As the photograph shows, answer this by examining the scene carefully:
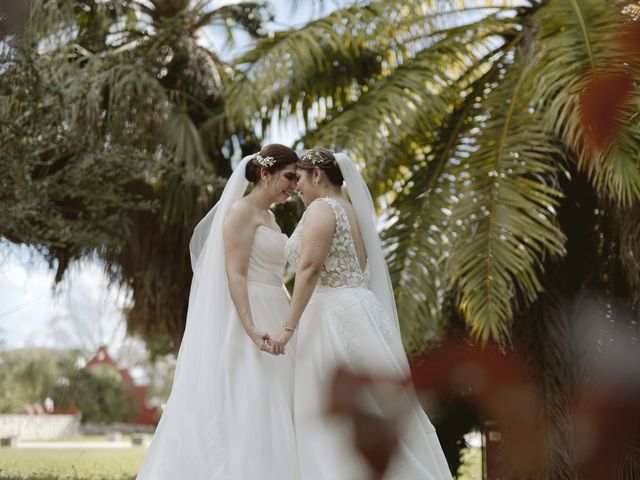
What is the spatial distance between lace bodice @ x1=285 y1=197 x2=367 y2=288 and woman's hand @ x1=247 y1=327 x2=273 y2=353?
0.37m

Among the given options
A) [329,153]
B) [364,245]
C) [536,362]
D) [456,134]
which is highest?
[456,134]

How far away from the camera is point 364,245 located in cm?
438

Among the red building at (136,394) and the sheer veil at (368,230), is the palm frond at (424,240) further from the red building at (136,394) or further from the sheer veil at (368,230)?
the red building at (136,394)

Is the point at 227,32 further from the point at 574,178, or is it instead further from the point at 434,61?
the point at 574,178

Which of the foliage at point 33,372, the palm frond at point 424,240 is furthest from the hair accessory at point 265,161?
the foliage at point 33,372

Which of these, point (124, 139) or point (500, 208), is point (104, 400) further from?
point (500, 208)

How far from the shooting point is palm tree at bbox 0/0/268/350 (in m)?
8.44

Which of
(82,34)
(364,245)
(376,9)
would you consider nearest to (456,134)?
(376,9)

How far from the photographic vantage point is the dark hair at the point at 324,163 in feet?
14.1

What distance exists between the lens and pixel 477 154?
7133 millimetres

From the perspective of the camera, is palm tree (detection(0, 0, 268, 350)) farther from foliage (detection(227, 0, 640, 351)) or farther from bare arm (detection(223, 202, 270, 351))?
bare arm (detection(223, 202, 270, 351))

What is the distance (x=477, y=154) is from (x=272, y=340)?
3553mm

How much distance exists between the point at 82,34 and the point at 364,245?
6889 mm

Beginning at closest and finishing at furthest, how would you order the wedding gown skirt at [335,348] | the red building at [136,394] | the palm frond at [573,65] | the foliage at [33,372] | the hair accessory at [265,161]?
1. the wedding gown skirt at [335,348]
2. the hair accessory at [265,161]
3. the palm frond at [573,65]
4. the red building at [136,394]
5. the foliage at [33,372]
